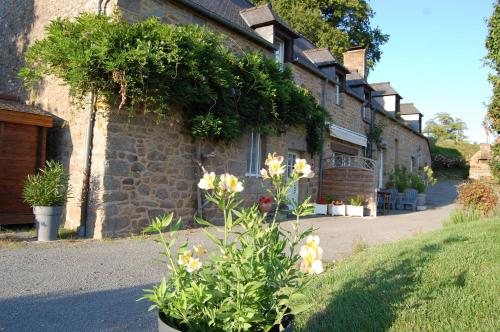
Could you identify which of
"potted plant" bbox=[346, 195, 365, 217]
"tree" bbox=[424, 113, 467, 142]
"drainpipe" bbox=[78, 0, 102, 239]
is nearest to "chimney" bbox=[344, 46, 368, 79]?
"potted plant" bbox=[346, 195, 365, 217]

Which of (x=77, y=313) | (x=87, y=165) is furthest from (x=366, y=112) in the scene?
(x=77, y=313)

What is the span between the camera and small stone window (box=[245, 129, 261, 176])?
36.9ft

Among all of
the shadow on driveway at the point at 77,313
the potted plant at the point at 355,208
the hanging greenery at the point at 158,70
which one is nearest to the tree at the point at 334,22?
the potted plant at the point at 355,208

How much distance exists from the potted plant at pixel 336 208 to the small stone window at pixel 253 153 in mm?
3697

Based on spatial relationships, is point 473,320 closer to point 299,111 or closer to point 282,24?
point 299,111

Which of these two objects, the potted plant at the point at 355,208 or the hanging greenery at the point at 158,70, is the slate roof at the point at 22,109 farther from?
the potted plant at the point at 355,208

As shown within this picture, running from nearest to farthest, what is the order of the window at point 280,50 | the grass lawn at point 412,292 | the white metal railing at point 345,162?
the grass lawn at point 412,292
the window at point 280,50
the white metal railing at point 345,162

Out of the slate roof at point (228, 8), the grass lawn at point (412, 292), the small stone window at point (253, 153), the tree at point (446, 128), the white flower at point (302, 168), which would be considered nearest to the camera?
the white flower at point (302, 168)

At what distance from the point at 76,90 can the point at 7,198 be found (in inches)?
110

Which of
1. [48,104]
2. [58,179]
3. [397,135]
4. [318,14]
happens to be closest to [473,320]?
[58,179]

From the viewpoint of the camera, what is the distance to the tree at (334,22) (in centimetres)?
2309

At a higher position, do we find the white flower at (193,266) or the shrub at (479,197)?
the shrub at (479,197)

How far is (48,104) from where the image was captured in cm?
887

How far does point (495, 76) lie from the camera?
13109 millimetres
